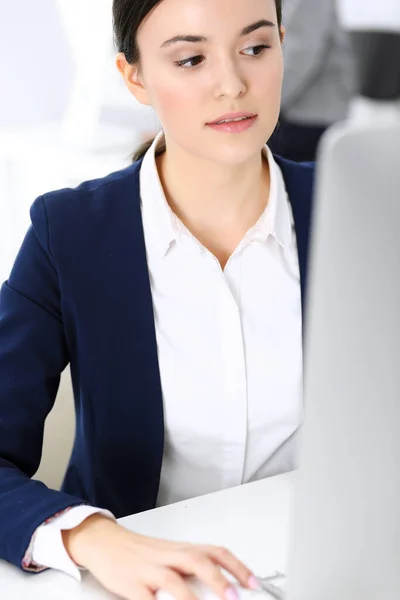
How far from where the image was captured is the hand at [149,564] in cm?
80

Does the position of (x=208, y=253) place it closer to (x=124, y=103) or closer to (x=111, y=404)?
(x=111, y=404)

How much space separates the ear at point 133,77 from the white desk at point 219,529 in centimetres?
54

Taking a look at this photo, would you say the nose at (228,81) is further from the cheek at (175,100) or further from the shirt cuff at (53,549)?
the shirt cuff at (53,549)

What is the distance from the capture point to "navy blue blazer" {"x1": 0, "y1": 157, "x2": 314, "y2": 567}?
1.12m

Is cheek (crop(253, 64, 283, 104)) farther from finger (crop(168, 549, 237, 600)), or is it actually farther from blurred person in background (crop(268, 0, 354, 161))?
blurred person in background (crop(268, 0, 354, 161))

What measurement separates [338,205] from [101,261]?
69 centimetres

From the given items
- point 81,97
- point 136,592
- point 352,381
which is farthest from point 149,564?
point 81,97

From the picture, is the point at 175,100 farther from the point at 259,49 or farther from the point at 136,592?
the point at 136,592

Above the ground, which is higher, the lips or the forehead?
the forehead

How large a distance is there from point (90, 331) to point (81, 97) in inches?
66.7

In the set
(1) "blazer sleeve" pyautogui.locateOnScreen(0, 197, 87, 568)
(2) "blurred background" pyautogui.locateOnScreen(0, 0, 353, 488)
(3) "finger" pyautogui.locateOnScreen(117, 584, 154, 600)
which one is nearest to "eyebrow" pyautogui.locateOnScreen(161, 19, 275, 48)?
(1) "blazer sleeve" pyautogui.locateOnScreen(0, 197, 87, 568)

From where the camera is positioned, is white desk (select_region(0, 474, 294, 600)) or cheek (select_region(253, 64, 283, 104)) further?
cheek (select_region(253, 64, 283, 104))

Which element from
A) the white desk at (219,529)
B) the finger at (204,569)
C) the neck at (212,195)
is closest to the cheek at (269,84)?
the neck at (212,195)

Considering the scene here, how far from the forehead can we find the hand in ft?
1.93
